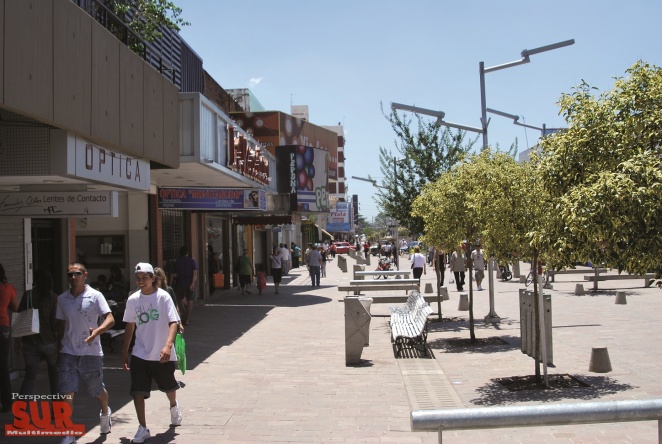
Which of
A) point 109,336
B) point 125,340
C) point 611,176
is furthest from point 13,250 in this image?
point 611,176

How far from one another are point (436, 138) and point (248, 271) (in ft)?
24.9

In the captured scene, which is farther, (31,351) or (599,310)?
(599,310)

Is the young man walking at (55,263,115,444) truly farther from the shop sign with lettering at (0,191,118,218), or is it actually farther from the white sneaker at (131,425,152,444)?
the shop sign with lettering at (0,191,118,218)

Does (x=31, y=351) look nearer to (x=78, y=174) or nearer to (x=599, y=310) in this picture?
(x=78, y=174)

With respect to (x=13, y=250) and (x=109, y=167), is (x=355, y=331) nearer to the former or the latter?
(x=109, y=167)

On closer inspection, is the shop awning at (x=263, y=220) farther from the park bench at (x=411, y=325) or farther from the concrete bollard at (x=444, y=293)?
the park bench at (x=411, y=325)

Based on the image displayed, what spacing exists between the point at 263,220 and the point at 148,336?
65.2ft

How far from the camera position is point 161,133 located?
11.6 meters

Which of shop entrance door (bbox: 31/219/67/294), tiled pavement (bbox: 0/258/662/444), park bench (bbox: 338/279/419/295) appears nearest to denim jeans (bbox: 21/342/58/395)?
tiled pavement (bbox: 0/258/662/444)

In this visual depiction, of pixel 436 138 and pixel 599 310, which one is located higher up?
pixel 436 138

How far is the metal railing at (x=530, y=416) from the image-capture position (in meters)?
3.90

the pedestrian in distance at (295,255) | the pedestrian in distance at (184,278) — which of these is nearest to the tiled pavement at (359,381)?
the pedestrian in distance at (184,278)

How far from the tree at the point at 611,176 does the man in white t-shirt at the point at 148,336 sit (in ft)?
12.6

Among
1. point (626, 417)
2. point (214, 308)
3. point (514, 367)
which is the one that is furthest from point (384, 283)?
point (626, 417)
